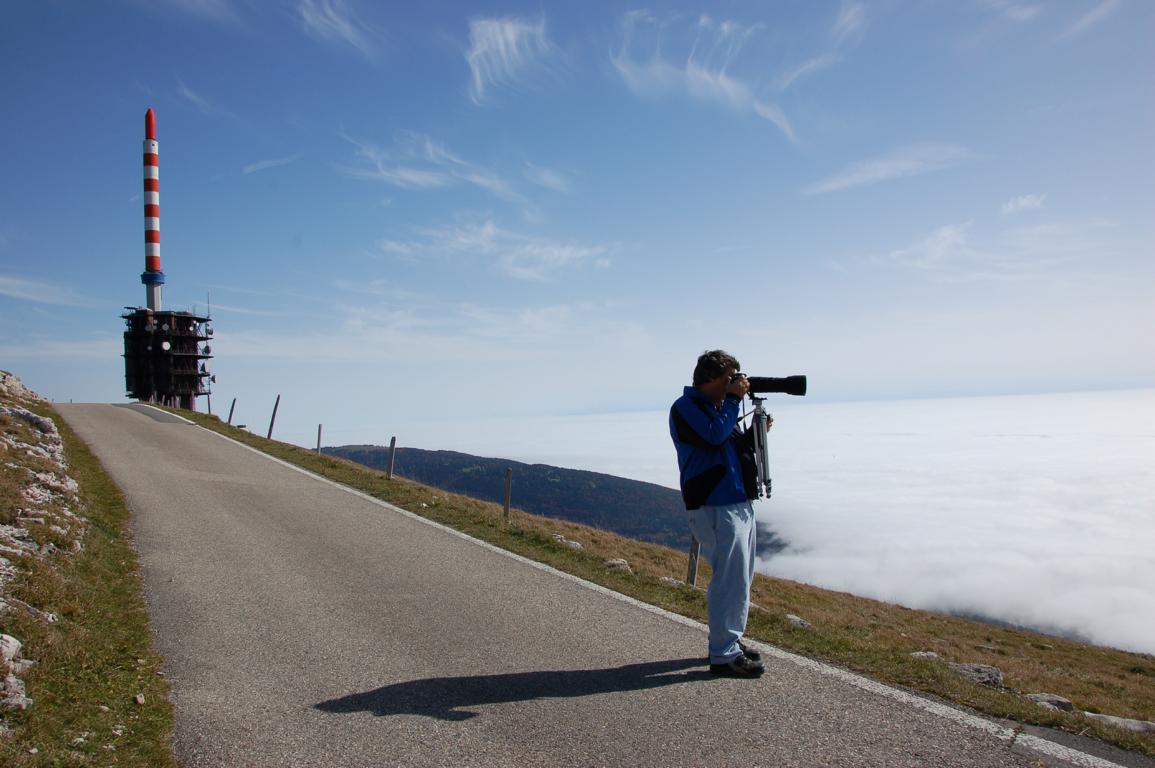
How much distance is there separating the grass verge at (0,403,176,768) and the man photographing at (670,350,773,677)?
343cm

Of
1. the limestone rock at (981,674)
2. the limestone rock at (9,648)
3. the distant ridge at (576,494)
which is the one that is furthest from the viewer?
the distant ridge at (576,494)

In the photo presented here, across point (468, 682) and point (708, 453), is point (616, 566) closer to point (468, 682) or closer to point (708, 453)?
point (468, 682)

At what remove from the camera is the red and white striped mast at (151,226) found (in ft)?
161

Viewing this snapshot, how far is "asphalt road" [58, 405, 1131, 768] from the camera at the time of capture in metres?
3.64

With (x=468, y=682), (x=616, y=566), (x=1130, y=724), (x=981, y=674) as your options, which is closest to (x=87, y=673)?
(x=468, y=682)

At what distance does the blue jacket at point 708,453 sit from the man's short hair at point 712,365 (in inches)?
4.4

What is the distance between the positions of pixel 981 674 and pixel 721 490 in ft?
10.6

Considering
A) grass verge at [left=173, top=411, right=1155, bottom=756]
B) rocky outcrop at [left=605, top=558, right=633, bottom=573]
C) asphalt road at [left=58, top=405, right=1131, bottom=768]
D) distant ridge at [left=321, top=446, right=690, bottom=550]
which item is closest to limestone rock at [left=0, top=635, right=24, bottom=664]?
asphalt road at [left=58, top=405, right=1131, bottom=768]

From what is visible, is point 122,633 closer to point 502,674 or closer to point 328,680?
point 328,680

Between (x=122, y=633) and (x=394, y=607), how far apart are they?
87.5 inches

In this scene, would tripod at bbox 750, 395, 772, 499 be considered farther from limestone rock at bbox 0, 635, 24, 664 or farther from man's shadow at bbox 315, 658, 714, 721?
limestone rock at bbox 0, 635, 24, 664

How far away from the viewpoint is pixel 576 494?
607ft

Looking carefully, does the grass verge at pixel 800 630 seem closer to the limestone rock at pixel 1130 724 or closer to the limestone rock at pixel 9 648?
the limestone rock at pixel 1130 724

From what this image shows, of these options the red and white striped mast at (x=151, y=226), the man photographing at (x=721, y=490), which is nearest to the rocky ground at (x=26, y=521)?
the man photographing at (x=721, y=490)
